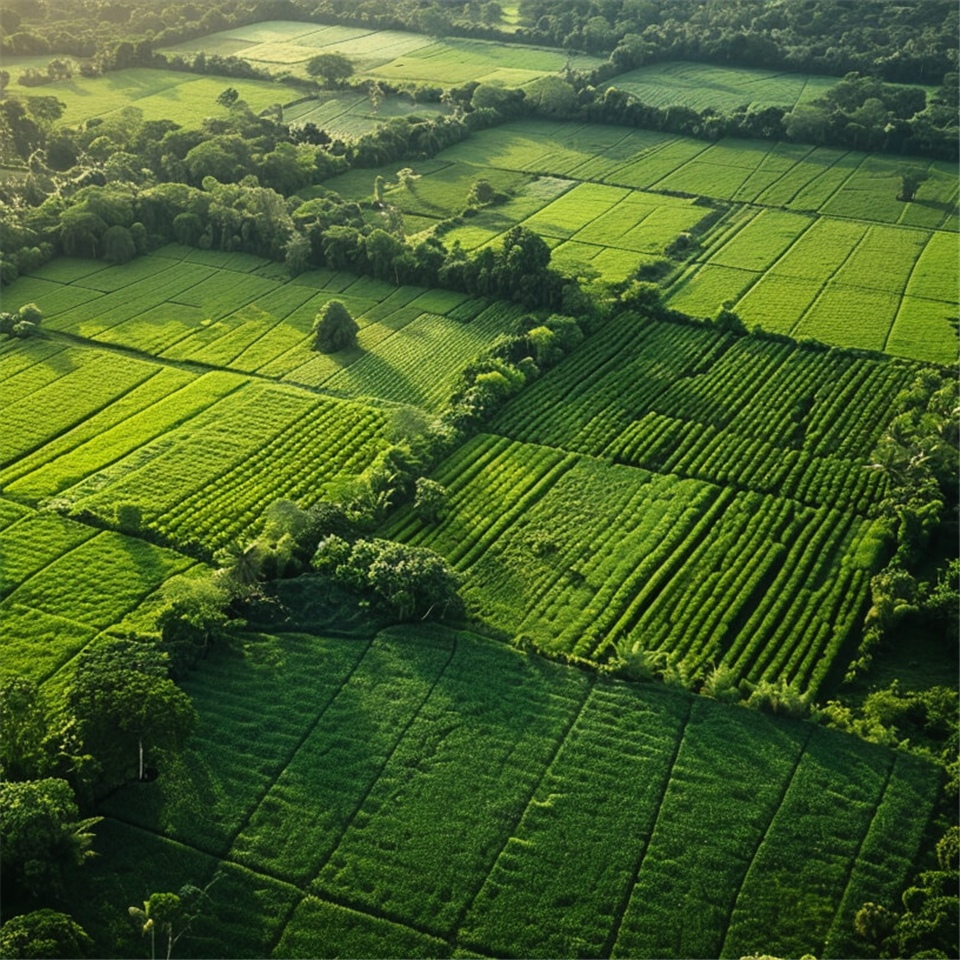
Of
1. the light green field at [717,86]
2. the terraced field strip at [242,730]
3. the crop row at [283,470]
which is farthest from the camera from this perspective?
the light green field at [717,86]

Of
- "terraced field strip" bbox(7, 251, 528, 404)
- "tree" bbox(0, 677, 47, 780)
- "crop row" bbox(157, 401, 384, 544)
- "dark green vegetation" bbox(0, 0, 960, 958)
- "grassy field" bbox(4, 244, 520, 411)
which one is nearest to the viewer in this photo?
"dark green vegetation" bbox(0, 0, 960, 958)

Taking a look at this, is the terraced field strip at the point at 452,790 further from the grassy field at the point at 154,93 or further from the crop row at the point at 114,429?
the grassy field at the point at 154,93

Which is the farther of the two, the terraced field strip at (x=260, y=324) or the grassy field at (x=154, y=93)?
the grassy field at (x=154, y=93)

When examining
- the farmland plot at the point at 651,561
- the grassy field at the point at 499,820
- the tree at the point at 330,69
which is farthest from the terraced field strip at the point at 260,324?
the tree at the point at 330,69

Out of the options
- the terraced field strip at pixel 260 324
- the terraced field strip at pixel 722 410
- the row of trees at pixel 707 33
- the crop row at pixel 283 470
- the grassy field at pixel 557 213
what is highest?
the row of trees at pixel 707 33

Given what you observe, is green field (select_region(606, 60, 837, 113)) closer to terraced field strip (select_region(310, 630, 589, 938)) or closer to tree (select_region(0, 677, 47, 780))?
terraced field strip (select_region(310, 630, 589, 938))

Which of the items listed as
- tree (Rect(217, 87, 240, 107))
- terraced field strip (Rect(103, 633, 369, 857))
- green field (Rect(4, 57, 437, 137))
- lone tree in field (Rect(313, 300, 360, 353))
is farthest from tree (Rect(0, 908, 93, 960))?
tree (Rect(217, 87, 240, 107))

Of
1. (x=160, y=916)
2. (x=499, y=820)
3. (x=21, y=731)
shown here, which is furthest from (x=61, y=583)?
(x=499, y=820)
